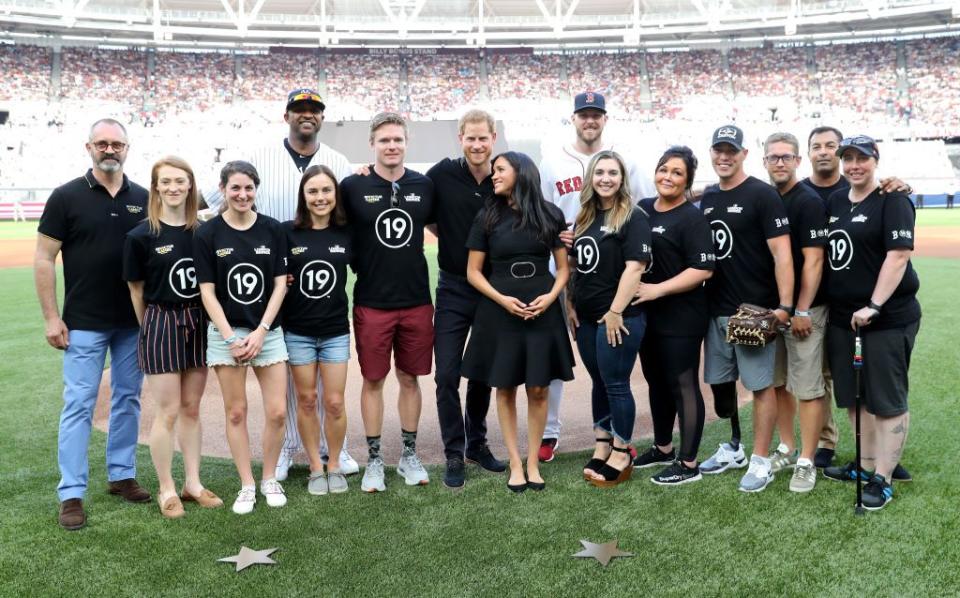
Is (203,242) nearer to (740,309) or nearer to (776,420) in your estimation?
(740,309)

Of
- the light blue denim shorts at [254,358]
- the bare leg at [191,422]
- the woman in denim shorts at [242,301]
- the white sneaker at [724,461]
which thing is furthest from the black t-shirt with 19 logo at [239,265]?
the white sneaker at [724,461]

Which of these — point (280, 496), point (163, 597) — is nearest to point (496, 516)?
point (280, 496)

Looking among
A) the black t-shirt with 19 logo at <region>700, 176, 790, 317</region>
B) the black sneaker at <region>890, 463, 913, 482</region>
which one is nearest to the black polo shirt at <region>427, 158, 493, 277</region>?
the black t-shirt with 19 logo at <region>700, 176, 790, 317</region>

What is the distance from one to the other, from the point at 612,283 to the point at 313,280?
1834 millimetres

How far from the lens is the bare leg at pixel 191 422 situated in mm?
4336

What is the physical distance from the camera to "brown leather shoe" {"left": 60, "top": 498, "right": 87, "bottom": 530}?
408cm

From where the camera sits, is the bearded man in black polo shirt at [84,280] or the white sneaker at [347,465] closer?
A: the bearded man in black polo shirt at [84,280]

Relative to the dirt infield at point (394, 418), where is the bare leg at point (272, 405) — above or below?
above

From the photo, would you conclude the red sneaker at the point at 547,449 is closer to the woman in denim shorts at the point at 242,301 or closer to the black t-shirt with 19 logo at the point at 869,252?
the woman in denim shorts at the point at 242,301

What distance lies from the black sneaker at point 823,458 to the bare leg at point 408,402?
261 centimetres

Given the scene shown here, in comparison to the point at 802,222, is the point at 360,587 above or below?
below

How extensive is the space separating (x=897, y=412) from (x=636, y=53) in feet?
140

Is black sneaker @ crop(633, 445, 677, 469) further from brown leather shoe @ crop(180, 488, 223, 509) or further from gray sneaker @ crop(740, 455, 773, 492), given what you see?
brown leather shoe @ crop(180, 488, 223, 509)

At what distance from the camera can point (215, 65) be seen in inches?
1633
